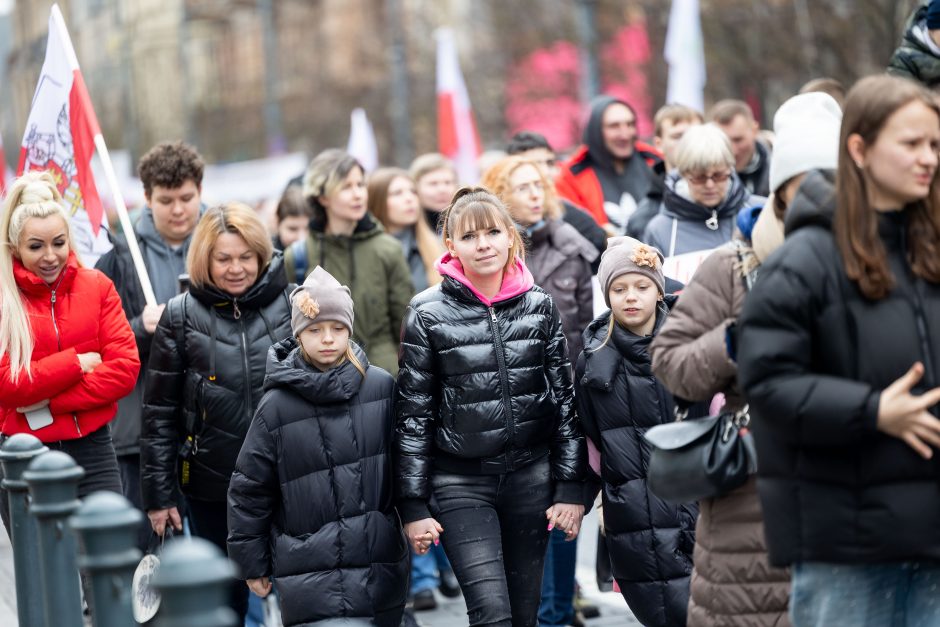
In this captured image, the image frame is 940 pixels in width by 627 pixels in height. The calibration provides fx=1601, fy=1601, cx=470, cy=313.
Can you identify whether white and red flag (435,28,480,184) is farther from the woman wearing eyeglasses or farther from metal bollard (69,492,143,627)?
metal bollard (69,492,143,627)

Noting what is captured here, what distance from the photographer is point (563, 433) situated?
617 centimetres

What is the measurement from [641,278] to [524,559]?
3.84 ft

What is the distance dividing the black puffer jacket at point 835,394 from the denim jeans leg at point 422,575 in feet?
14.7

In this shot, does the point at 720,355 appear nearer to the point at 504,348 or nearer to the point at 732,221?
the point at 504,348

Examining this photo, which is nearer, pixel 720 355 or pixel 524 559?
pixel 720 355

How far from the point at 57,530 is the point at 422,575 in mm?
3622

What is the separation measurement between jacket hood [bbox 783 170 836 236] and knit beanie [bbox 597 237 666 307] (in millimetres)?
1966

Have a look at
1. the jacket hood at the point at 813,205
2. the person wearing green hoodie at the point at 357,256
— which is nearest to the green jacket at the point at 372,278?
the person wearing green hoodie at the point at 357,256

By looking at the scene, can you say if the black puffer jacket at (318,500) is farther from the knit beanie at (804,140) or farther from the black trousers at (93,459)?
the knit beanie at (804,140)

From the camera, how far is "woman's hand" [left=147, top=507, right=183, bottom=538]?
22.4 ft

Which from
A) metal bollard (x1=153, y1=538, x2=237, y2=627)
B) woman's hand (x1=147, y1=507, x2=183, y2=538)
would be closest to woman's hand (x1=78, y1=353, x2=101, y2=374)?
woman's hand (x1=147, y1=507, x2=183, y2=538)

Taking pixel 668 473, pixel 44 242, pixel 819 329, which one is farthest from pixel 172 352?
pixel 819 329

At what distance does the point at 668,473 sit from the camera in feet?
15.0

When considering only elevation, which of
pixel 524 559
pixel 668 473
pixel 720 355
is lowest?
pixel 524 559
